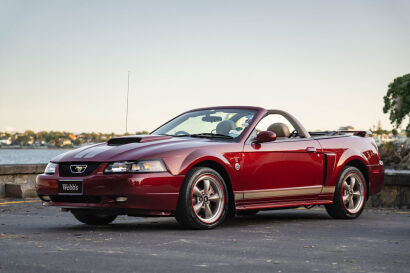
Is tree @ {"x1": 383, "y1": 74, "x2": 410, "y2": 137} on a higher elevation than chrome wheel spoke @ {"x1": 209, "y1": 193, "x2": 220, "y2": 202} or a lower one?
higher

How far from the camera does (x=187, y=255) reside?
5840mm

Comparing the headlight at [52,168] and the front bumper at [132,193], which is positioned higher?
the headlight at [52,168]

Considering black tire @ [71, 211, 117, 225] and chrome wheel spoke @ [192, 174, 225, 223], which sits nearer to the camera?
chrome wheel spoke @ [192, 174, 225, 223]

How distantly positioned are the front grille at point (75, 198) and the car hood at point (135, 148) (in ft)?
1.31

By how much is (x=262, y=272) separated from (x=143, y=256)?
115 centimetres

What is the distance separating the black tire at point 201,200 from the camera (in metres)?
7.76

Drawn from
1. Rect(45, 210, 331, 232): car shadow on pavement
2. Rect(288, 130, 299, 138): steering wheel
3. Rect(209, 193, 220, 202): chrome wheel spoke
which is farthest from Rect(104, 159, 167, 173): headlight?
Rect(288, 130, 299, 138): steering wheel

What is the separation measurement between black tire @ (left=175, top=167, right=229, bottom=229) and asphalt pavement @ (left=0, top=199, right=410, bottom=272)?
14 centimetres

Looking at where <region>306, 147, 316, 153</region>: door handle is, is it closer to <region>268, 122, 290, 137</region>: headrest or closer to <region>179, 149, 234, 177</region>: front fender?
<region>268, 122, 290, 137</region>: headrest

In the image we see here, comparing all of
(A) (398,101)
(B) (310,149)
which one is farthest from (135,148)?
(A) (398,101)

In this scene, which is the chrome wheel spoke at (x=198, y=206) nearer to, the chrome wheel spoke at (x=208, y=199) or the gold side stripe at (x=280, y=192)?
the chrome wheel spoke at (x=208, y=199)

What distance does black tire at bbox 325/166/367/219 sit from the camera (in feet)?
32.1

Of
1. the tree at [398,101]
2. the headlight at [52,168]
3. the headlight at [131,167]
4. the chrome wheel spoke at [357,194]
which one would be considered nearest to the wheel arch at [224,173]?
the headlight at [131,167]

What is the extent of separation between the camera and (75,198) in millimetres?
7766
